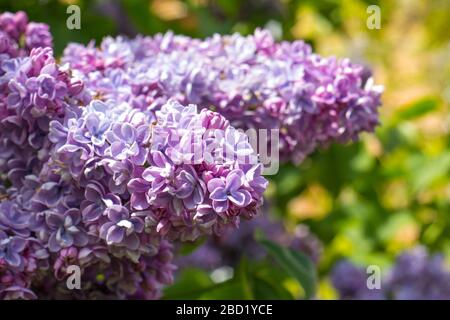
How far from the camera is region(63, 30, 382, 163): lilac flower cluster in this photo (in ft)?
3.66

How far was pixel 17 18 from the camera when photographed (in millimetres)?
1163

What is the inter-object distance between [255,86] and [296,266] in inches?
12.9

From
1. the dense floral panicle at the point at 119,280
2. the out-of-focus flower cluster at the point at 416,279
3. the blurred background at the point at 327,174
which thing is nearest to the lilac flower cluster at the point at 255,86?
the dense floral panicle at the point at 119,280

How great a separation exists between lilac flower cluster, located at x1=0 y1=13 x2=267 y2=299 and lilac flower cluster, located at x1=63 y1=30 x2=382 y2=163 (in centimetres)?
4

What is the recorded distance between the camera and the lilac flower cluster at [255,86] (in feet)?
3.66

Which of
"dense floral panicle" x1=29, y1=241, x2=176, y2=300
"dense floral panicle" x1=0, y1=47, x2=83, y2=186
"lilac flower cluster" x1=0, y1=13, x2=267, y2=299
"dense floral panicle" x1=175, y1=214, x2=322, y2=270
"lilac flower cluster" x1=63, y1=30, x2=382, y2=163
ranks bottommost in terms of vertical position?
"dense floral panicle" x1=29, y1=241, x2=176, y2=300

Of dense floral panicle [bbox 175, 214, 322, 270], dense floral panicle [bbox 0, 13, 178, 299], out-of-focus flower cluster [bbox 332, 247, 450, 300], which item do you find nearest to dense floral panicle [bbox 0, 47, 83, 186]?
dense floral panicle [bbox 0, 13, 178, 299]

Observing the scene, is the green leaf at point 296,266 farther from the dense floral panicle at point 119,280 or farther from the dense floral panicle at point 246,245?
the dense floral panicle at point 246,245

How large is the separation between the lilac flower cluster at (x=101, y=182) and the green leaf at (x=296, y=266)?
0.28 metres

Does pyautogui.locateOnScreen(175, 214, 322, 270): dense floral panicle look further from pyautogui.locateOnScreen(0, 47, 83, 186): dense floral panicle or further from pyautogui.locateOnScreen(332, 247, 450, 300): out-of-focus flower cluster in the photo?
pyautogui.locateOnScreen(0, 47, 83, 186): dense floral panicle

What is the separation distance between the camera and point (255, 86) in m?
1.13

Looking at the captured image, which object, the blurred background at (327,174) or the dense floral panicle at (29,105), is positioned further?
the blurred background at (327,174)

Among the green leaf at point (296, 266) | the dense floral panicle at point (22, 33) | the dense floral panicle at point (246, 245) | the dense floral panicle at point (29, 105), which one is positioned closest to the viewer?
the dense floral panicle at point (29, 105)

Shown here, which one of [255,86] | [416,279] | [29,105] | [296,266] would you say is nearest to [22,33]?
[29,105]
